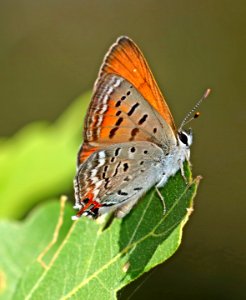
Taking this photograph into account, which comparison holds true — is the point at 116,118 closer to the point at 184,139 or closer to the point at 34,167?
the point at 184,139

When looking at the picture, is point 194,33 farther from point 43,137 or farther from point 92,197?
point 92,197

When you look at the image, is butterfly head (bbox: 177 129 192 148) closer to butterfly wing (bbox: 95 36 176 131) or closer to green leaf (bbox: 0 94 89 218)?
butterfly wing (bbox: 95 36 176 131)

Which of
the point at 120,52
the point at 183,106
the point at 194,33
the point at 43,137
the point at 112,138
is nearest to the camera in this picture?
the point at 120,52

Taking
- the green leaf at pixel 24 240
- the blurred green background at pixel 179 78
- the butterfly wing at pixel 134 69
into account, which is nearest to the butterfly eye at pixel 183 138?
the butterfly wing at pixel 134 69

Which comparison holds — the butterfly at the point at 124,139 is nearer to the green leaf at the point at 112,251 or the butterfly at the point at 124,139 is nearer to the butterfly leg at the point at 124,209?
the butterfly leg at the point at 124,209

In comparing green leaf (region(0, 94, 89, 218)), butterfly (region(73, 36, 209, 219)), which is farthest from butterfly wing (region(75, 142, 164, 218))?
green leaf (region(0, 94, 89, 218))

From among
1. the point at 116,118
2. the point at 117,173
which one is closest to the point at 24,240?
the point at 117,173

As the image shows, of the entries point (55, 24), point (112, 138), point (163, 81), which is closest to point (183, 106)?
point (163, 81)
